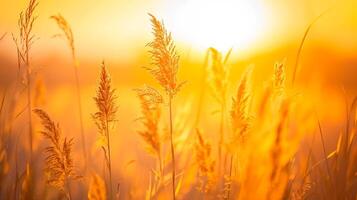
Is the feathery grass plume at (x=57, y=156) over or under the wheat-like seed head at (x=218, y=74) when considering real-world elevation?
under

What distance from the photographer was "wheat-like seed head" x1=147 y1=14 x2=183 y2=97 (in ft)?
7.98

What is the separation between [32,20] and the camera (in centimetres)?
307

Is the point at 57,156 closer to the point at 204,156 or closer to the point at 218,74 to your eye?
the point at 204,156

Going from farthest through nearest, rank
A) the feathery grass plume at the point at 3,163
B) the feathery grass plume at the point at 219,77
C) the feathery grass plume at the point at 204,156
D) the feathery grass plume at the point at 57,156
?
the feathery grass plume at the point at 3,163 → the feathery grass plume at the point at 219,77 → the feathery grass plume at the point at 57,156 → the feathery grass plume at the point at 204,156

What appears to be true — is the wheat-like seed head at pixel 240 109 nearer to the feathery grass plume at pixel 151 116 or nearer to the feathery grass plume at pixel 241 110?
the feathery grass plume at pixel 241 110

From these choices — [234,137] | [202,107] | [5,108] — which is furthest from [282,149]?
[5,108]

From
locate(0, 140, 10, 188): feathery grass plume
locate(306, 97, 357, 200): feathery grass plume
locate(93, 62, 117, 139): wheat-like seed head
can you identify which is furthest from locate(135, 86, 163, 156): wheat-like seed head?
locate(0, 140, 10, 188): feathery grass plume

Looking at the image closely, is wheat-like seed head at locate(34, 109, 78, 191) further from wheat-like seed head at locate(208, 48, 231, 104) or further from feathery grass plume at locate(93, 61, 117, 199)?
wheat-like seed head at locate(208, 48, 231, 104)

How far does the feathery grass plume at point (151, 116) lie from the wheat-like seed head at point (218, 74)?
316mm

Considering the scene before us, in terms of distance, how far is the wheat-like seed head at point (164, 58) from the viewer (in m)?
2.43

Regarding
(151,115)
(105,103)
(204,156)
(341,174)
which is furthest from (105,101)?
(341,174)

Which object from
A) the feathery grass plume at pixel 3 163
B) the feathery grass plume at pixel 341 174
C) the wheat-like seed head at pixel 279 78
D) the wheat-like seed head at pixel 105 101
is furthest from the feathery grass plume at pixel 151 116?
the feathery grass plume at pixel 3 163

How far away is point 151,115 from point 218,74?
44 cm

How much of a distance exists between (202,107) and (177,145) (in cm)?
23
